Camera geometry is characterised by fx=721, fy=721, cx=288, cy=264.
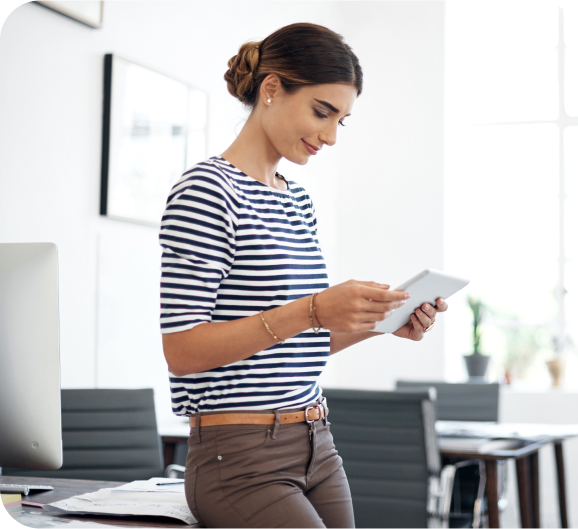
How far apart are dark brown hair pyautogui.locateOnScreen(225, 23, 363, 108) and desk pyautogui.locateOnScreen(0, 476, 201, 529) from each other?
0.70m

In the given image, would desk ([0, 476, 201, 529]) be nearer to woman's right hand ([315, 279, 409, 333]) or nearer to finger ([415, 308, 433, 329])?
woman's right hand ([315, 279, 409, 333])

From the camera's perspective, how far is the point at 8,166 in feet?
7.29

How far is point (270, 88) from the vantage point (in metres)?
1.18

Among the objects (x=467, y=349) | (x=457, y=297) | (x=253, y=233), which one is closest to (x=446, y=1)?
(x=457, y=297)

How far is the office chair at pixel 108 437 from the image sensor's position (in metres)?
2.08

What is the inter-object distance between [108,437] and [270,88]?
133 cm

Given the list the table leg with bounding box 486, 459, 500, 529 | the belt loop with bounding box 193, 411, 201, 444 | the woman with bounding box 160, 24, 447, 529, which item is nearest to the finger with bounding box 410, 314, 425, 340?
the woman with bounding box 160, 24, 447, 529

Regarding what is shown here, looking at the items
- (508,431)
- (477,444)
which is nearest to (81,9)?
(477,444)

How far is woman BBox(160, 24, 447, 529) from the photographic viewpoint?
0.99 meters

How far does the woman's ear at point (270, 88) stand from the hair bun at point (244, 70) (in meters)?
0.04

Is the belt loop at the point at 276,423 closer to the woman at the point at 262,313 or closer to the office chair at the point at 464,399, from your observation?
the woman at the point at 262,313

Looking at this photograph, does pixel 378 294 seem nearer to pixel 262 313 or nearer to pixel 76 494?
pixel 262 313

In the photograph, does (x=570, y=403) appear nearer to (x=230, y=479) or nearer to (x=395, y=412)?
(x=395, y=412)

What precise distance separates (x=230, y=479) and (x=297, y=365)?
0.20 meters
